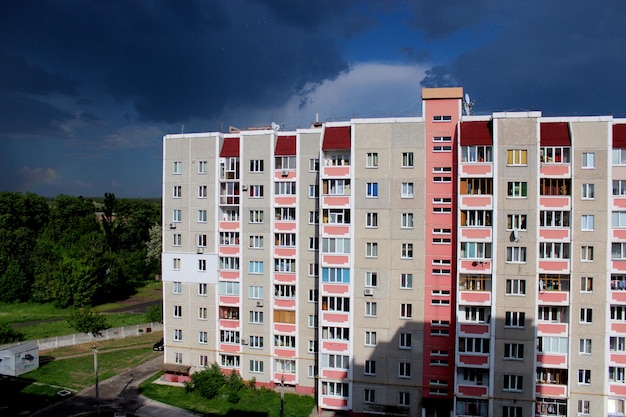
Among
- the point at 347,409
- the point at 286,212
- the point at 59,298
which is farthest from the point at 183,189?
the point at 59,298

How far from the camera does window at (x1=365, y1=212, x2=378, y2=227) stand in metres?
36.1

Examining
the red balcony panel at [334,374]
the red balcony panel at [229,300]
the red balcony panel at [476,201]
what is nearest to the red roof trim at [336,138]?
the red balcony panel at [476,201]

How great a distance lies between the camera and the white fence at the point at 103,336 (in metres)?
52.3

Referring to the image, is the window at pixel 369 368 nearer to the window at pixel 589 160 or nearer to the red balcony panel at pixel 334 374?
the red balcony panel at pixel 334 374

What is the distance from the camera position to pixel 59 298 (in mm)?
73875

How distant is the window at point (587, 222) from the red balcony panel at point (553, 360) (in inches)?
348

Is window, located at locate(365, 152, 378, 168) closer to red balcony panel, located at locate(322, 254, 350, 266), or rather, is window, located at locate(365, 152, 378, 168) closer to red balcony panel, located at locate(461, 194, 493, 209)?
red balcony panel, located at locate(461, 194, 493, 209)

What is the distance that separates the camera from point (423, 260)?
35.4m

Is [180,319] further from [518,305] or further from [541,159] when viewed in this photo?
[541,159]

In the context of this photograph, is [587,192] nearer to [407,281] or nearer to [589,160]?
[589,160]

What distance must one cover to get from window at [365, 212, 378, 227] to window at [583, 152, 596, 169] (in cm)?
1442

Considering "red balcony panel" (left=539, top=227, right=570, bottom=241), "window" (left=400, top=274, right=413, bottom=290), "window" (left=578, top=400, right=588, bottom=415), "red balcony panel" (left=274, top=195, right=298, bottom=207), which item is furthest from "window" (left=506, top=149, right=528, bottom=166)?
"window" (left=578, top=400, right=588, bottom=415)

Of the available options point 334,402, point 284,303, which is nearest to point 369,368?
point 334,402

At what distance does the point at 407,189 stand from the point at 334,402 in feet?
56.8
